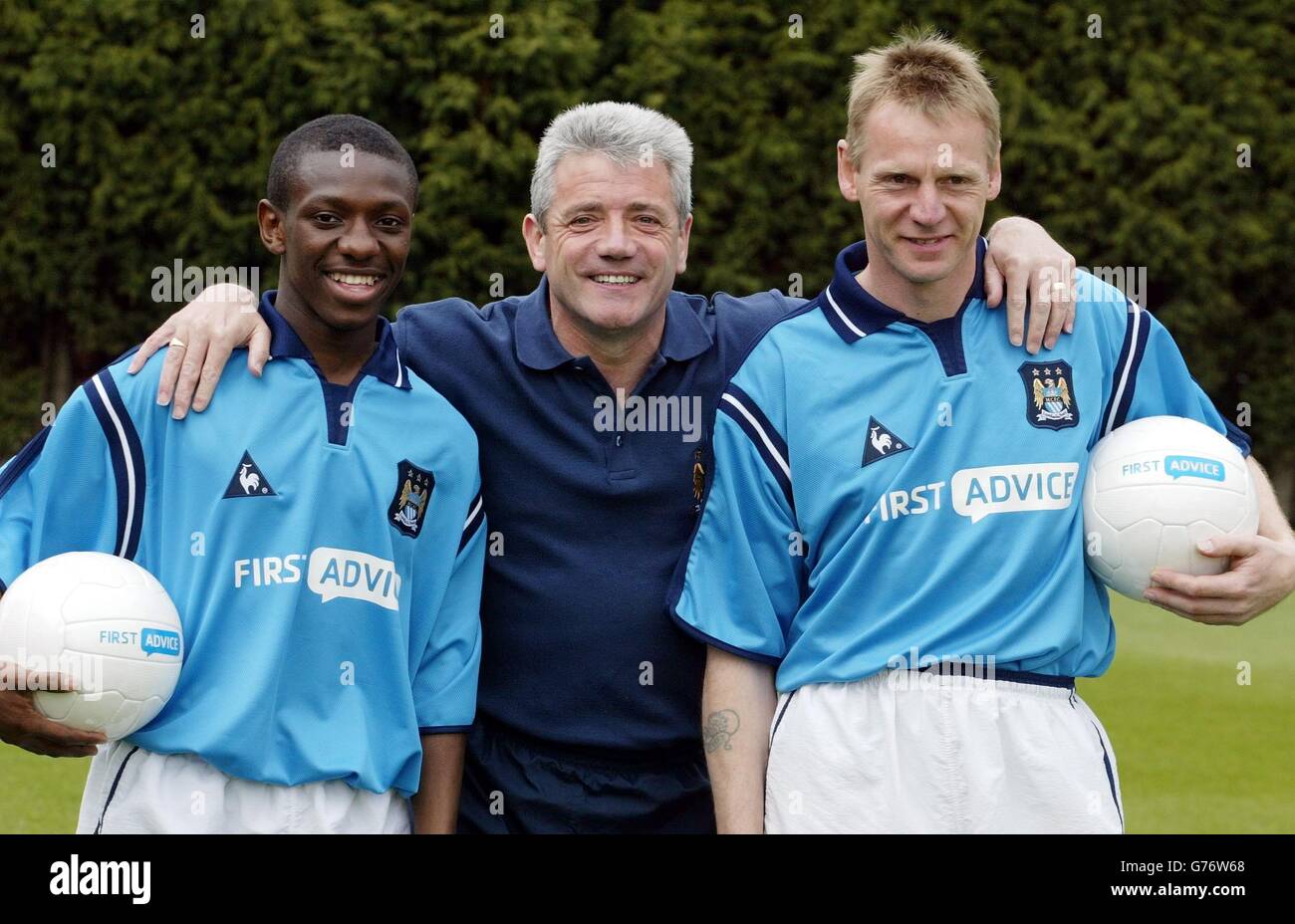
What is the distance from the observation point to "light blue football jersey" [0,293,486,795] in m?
3.12

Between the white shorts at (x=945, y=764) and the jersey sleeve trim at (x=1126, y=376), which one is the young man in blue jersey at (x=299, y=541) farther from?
the jersey sleeve trim at (x=1126, y=376)

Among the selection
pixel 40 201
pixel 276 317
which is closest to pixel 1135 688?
pixel 276 317

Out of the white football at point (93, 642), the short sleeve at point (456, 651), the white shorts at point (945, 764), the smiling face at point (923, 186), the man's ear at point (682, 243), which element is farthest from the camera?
the man's ear at point (682, 243)

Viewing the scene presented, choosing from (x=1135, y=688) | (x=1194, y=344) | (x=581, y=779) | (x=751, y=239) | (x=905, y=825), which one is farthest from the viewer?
(x=1194, y=344)

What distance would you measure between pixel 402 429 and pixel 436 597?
1.26ft

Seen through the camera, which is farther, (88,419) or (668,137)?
(668,137)

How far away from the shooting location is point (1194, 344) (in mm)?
14859

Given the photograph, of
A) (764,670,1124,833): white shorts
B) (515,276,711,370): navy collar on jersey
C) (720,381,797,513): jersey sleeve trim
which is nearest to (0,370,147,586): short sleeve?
(515,276,711,370): navy collar on jersey

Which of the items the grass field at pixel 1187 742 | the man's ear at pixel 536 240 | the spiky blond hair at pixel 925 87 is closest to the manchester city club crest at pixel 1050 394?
the spiky blond hair at pixel 925 87

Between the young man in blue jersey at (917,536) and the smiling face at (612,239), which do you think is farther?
the smiling face at (612,239)

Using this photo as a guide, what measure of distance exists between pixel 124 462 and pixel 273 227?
0.65m

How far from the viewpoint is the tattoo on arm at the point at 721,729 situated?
128 inches
